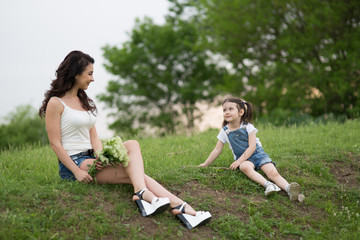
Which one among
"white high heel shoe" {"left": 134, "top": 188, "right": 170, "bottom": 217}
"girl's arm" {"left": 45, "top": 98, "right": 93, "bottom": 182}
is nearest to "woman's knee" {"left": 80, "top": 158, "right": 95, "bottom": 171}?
"girl's arm" {"left": 45, "top": 98, "right": 93, "bottom": 182}

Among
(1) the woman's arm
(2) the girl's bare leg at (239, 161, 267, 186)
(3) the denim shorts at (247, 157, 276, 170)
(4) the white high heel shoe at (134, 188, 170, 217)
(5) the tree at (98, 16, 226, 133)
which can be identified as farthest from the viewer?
(5) the tree at (98, 16, 226, 133)

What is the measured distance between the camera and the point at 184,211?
4488 millimetres

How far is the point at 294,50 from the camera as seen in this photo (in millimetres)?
16547

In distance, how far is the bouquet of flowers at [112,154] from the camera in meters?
4.43

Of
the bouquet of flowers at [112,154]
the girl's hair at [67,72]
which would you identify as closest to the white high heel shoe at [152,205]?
the bouquet of flowers at [112,154]

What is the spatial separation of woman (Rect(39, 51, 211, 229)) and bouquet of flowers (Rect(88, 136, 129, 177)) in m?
0.11

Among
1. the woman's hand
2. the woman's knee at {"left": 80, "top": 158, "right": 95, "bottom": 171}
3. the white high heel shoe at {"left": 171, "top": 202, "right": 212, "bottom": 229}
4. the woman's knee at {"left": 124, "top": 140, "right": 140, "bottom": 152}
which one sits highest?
the woman's knee at {"left": 124, "top": 140, "right": 140, "bottom": 152}

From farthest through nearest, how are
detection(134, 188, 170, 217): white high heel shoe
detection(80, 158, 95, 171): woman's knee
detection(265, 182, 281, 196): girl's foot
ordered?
detection(265, 182, 281, 196): girl's foot < detection(80, 158, 95, 171): woman's knee < detection(134, 188, 170, 217): white high heel shoe

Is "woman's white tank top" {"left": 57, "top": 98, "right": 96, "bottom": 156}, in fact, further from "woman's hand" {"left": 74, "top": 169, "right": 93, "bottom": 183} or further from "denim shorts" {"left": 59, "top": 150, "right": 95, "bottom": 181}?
"woman's hand" {"left": 74, "top": 169, "right": 93, "bottom": 183}

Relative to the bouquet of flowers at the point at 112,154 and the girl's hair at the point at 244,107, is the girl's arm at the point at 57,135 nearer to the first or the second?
the bouquet of flowers at the point at 112,154

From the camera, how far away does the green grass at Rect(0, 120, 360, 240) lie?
4.05 m

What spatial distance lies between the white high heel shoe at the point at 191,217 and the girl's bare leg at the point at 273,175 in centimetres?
161

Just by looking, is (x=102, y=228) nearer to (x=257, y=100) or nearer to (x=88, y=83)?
(x=88, y=83)

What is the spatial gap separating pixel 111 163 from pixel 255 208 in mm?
2180
